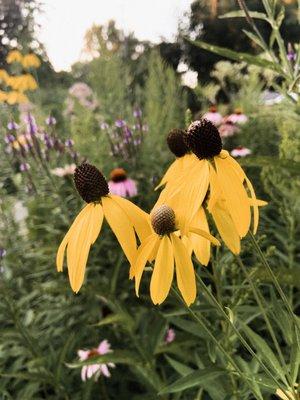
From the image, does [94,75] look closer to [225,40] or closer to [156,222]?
[156,222]

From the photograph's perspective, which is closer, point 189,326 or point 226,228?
point 226,228

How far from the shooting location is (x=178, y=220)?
2.21 ft

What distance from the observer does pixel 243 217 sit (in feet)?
2.04

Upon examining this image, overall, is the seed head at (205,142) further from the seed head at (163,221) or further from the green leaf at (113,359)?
the green leaf at (113,359)

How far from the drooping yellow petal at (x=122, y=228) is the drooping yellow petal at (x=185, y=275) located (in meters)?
0.06

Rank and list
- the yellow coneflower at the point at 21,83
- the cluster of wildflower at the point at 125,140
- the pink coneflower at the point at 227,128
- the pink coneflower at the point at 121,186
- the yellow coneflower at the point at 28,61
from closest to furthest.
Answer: the pink coneflower at the point at 121,186 → the cluster of wildflower at the point at 125,140 → the pink coneflower at the point at 227,128 → the yellow coneflower at the point at 21,83 → the yellow coneflower at the point at 28,61

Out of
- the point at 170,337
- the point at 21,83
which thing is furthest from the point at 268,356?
the point at 21,83

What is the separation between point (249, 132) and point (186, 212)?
304 cm

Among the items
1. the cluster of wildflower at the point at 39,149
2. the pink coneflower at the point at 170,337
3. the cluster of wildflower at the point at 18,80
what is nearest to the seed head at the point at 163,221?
the pink coneflower at the point at 170,337

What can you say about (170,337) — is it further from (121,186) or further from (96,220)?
(96,220)

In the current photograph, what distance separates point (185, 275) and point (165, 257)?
40 millimetres

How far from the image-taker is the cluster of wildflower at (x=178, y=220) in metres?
0.64

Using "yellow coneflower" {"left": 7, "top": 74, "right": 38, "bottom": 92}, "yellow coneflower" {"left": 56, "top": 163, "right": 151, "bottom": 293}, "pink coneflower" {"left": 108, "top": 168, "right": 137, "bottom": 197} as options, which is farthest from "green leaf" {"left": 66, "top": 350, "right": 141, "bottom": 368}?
"yellow coneflower" {"left": 7, "top": 74, "right": 38, "bottom": 92}

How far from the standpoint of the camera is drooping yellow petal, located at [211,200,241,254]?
67 cm
